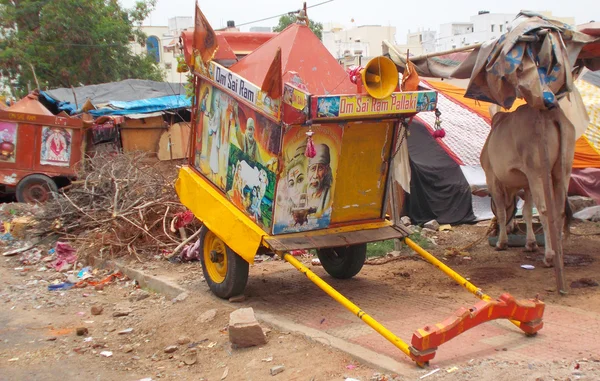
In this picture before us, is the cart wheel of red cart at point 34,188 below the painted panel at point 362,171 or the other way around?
below

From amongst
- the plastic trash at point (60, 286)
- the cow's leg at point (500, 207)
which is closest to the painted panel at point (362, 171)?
the cow's leg at point (500, 207)

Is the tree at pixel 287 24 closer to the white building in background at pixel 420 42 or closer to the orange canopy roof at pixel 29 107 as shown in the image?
the white building in background at pixel 420 42

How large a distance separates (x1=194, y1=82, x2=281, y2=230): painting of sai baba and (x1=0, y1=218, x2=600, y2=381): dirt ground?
1.17 metres

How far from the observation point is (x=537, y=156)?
24.7 feet

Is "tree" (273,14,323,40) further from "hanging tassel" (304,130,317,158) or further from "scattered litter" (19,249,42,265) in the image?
"hanging tassel" (304,130,317,158)

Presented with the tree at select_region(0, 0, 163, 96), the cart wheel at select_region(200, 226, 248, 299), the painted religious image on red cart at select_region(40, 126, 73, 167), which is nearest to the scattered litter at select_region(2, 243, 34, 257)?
the painted religious image on red cart at select_region(40, 126, 73, 167)

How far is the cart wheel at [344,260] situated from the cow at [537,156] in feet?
6.76

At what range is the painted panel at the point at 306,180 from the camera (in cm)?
618

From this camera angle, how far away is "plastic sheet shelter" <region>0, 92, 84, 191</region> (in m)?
14.8

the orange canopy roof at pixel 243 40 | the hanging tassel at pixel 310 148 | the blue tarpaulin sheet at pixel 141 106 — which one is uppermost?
the orange canopy roof at pixel 243 40

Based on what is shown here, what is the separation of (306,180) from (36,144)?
10456mm

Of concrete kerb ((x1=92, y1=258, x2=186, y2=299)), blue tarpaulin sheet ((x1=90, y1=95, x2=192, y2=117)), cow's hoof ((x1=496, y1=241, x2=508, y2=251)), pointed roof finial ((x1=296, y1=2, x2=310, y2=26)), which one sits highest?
pointed roof finial ((x1=296, y1=2, x2=310, y2=26))

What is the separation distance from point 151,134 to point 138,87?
3.16 meters

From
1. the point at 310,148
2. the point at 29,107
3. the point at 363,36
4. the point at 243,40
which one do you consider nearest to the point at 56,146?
the point at 29,107
